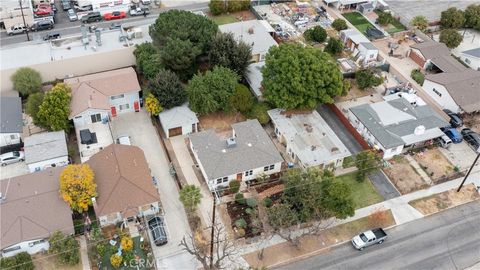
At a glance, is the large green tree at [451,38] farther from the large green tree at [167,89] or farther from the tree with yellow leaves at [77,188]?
the tree with yellow leaves at [77,188]

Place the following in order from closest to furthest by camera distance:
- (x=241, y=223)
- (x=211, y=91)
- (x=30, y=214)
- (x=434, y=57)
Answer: (x=30, y=214), (x=241, y=223), (x=211, y=91), (x=434, y=57)

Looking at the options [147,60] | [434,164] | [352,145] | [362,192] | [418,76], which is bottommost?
[362,192]

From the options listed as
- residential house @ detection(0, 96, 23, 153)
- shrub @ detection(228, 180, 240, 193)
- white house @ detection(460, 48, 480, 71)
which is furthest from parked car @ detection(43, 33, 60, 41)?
white house @ detection(460, 48, 480, 71)

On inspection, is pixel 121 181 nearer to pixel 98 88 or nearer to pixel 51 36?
pixel 98 88

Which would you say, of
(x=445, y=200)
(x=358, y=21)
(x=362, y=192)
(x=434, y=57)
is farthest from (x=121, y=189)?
(x=358, y=21)

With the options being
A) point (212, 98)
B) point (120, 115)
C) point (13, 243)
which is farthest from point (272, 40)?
point (13, 243)

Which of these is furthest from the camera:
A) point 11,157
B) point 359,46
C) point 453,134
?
point 359,46

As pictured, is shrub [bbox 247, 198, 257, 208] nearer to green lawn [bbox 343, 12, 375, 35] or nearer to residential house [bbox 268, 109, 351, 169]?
residential house [bbox 268, 109, 351, 169]

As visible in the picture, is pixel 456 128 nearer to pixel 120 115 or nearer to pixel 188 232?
pixel 188 232
